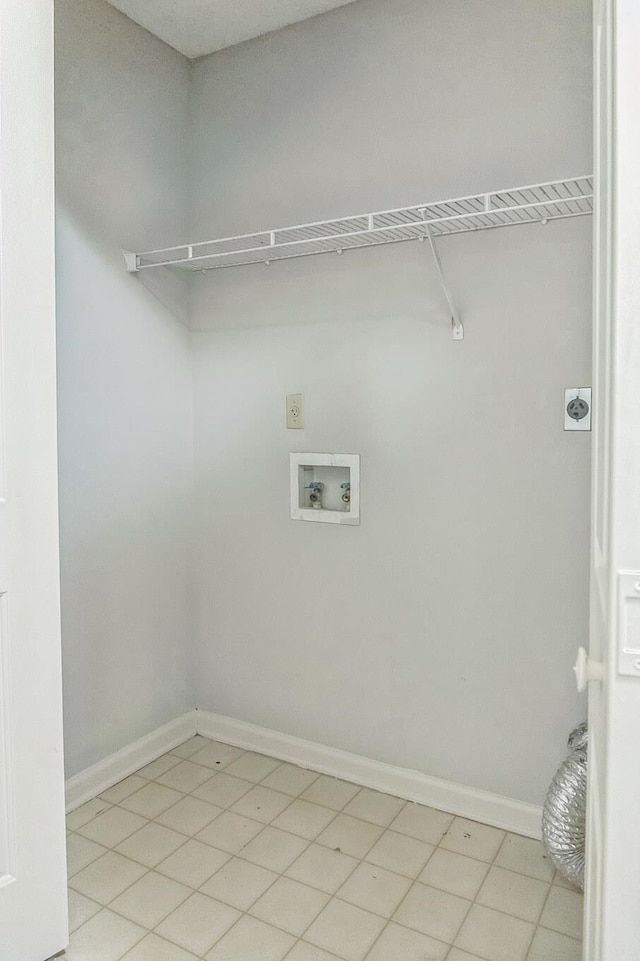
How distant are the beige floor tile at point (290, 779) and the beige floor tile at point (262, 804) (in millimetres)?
28

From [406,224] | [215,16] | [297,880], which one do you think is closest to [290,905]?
[297,880]

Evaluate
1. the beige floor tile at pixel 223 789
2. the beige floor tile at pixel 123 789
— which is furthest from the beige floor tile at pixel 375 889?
the beige floor tile at pixel 123 789

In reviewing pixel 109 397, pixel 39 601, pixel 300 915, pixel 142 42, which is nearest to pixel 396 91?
pixel 142 42

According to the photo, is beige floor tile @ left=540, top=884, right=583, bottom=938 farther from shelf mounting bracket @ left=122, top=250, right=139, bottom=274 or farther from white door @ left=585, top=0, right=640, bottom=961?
shelf mounting bracket @ left=122, top=250, right=139, bottom=274

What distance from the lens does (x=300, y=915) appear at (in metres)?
1.67

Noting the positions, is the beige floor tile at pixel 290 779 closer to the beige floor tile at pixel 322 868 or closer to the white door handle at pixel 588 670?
the beige floor tile at pixel 322 868

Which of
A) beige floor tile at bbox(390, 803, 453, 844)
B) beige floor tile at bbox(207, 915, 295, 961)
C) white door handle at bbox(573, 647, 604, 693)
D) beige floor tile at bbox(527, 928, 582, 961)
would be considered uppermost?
white door handle at bbox(573, 647, 604, 693)

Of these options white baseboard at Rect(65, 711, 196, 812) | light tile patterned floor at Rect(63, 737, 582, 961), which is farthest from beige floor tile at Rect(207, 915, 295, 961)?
white baseboard at Rect(65, 711, 196, 812)

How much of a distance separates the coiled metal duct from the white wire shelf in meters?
1.34

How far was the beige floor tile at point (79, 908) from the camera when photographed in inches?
64.9

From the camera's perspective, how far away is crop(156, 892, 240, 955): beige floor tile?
1.59m

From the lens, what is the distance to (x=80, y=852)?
1.91 meters

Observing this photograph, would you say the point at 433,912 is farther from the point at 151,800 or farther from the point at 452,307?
the point at 452,307

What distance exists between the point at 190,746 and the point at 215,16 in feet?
7.94
